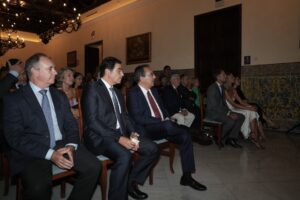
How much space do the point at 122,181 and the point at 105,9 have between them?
9.09 metres

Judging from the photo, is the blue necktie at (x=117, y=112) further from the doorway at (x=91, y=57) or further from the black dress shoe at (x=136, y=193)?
the doorway at (x=91, y=57)

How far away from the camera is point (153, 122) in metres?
2.86

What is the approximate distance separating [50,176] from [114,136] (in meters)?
0.67

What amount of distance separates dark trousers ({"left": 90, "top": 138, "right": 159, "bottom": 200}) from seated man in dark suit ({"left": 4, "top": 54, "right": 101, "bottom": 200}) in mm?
197

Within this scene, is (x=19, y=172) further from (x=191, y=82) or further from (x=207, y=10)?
(x=207, y=10)

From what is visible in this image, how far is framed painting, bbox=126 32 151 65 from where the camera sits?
857 cm

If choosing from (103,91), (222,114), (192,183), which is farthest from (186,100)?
(103,91)

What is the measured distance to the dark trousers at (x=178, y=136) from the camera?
268 centimetres

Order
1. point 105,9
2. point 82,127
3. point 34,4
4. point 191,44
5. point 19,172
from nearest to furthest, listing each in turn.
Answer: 1. point 19,172
2. point 82,127
3. point 191,44
4. point 34,4
5. point 105,9

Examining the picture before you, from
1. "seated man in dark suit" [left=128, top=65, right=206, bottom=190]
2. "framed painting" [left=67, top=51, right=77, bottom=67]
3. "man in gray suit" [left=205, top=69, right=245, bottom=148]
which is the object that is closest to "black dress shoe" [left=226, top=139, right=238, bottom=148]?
"man in gray suit" [left=205, top=69, right=245, bottom=148]

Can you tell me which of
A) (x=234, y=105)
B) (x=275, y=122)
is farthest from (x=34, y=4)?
(x=275, y=122)

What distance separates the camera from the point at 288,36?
5.51 metres

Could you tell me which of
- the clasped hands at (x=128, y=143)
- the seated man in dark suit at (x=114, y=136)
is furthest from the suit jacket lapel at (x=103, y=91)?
the clasped hands at (x=128, y=143)

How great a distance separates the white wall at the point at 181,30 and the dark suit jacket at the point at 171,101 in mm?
2875
